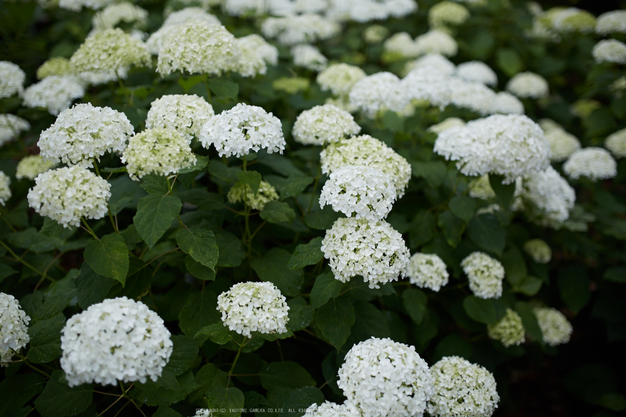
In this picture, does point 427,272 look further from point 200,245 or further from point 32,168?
point 32,168

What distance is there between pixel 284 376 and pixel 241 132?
148 centimetres

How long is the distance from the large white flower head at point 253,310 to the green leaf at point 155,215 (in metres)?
0.49

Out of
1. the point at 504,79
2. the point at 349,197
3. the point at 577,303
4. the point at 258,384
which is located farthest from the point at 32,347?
the point at 504,79

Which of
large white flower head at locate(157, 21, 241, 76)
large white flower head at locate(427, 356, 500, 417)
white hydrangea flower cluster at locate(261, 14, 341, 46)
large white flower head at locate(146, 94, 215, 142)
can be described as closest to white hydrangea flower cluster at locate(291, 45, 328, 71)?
white hydrangea flower cluster at locate(261, 14, 341, 46)

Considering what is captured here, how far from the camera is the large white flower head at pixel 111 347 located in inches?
68.1

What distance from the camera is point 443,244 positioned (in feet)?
11.0

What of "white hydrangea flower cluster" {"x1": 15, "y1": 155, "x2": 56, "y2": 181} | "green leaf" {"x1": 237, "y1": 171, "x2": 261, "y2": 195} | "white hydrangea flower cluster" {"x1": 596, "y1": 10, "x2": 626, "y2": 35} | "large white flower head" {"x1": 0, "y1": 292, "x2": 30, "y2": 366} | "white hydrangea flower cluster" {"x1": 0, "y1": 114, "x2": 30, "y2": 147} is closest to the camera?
"large white flower head" {"x1": 0, "y1": 292, "x2": 30, "y2": 366}

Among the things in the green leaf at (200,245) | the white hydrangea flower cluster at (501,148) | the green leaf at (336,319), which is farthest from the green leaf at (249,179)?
the white hydrangea flower cluster at (501,148)

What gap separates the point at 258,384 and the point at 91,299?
112cm

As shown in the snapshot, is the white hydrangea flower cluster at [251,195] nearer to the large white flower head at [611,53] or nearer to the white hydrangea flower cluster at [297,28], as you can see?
the white hydrangea flower cluster at [297,28]

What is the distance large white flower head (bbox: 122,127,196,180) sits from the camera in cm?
215

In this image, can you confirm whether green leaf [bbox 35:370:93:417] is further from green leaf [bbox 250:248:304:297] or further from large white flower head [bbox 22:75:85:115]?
large white flower head [bbox 22:75:85:115]

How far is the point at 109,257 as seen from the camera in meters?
2.13

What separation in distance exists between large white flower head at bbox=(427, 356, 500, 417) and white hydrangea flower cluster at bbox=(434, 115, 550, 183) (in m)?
1.36
